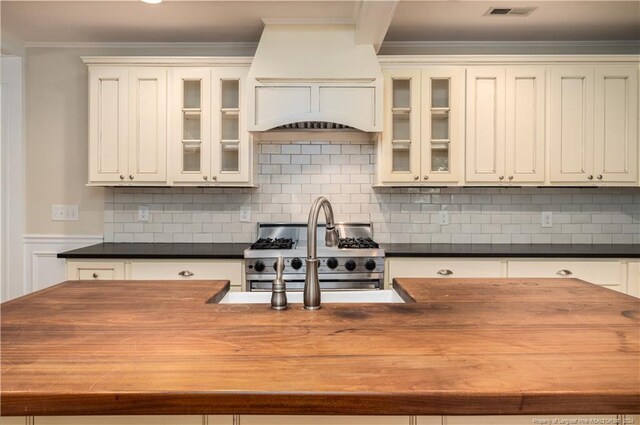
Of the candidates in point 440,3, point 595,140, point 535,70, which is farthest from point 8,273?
point 595,140

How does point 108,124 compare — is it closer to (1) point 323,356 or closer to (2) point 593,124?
(1) point 323,356

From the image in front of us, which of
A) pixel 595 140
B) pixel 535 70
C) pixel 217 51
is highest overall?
pixel 217 51

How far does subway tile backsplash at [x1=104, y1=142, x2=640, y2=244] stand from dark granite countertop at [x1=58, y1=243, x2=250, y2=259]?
0.51 ft

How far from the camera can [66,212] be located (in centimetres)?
365

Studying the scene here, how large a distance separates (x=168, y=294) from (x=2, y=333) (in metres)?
0.53

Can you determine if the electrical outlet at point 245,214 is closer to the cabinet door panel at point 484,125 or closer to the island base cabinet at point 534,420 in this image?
the cabinet door panel at point 484,125

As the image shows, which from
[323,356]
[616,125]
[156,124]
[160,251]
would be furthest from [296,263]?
[616,125]

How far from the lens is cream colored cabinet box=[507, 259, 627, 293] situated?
3078mm

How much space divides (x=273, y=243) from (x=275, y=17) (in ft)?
5.18

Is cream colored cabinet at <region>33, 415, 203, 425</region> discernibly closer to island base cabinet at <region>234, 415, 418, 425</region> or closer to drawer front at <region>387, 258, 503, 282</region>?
island base cabinet at <region>234, 415, 418, 425</region>

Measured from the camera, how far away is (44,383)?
0.89 m

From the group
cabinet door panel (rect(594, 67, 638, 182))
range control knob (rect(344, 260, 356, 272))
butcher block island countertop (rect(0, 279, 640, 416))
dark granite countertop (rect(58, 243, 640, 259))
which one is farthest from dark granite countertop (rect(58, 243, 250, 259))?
cabinet door panel (rect(594, 67, 638, 182))

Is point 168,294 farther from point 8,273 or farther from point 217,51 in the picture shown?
point 8,273

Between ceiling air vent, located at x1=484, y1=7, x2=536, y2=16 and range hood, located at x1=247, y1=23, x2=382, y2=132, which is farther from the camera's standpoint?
range hood, located at x1=247, y1=23, x2=382, y2=132
